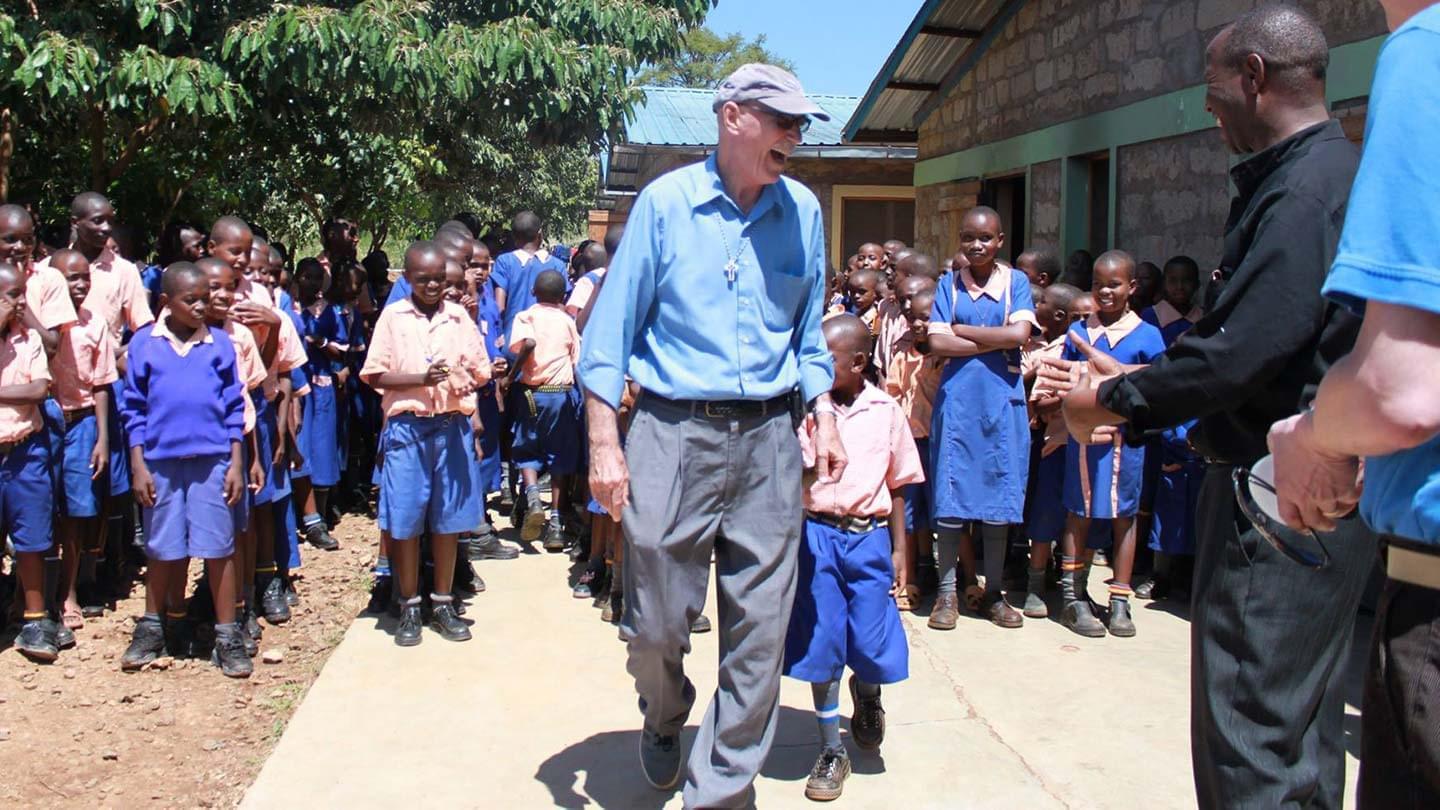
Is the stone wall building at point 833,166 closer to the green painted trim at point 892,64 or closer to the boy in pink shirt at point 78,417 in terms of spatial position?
the green painted trim at point 892,64

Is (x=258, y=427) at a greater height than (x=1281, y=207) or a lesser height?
lesser

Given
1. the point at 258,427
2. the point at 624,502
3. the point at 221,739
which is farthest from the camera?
the point at 258,427

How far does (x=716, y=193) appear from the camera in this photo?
3520 mm

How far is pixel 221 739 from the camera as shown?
450 centimetres

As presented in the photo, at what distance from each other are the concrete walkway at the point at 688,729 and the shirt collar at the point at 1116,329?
132 cm

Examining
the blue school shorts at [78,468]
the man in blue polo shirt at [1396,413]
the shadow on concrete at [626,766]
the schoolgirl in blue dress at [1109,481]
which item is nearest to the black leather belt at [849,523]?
the shadow on concrete at [626,766]

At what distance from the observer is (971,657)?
5.23 m

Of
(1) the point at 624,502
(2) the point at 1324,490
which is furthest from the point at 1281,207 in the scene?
(1) the point at 624,502

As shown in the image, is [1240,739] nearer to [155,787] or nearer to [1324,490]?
[1324,490]

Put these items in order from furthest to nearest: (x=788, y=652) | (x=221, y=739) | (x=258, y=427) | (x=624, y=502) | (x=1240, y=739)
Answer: (x=258, y=427)
(x=221, y=739)
(x=788, y=652)
(x=624, y=502)
(x=1240, y=739)

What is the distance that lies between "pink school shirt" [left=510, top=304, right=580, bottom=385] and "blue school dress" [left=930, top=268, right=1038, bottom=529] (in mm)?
2419

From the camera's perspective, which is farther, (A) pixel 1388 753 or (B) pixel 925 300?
(B) pixel 925 300

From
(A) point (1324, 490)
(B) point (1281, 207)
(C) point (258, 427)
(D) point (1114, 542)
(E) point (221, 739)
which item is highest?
(B) point (1281, 207)

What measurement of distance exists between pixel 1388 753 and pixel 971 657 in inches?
138
